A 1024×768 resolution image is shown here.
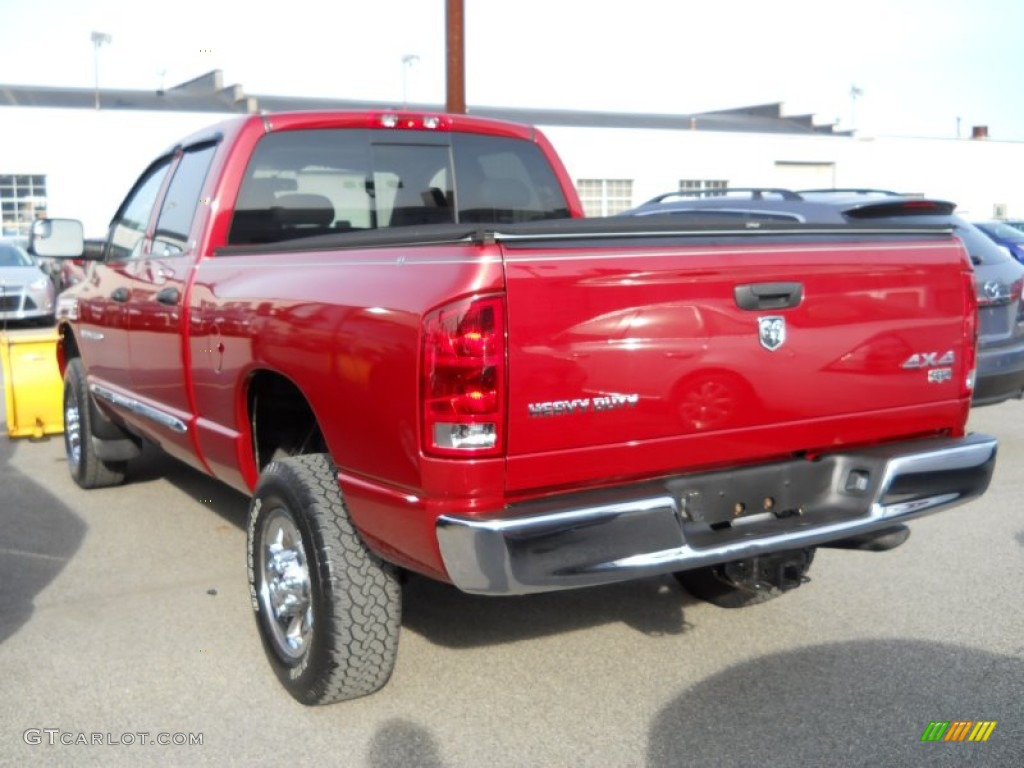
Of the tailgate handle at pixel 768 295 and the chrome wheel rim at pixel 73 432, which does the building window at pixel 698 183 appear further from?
the tailgate handle at pixel 768 295

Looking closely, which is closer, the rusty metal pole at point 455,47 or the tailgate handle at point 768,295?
the tailgate handle at point 768,295

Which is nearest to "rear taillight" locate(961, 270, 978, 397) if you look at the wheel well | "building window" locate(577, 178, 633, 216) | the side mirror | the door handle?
the wheel well

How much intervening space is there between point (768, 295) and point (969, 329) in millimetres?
978

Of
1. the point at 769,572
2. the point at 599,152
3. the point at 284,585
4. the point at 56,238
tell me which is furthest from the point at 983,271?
the point at 599,152

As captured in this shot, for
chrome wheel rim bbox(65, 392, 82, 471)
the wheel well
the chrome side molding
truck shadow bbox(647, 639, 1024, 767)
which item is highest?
the wheel well

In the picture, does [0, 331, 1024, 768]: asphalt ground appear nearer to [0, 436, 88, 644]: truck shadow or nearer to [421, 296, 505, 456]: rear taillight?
[0, 436, 88, 644]: truck shadow

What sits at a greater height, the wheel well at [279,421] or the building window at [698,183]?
the building window at [698,183]

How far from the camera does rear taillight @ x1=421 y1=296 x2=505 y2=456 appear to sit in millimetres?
3035

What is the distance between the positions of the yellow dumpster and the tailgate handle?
6492 mm

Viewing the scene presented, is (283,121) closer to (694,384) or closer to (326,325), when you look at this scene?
(326,325)

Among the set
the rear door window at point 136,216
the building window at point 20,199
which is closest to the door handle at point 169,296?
the rear door window at point 136,216

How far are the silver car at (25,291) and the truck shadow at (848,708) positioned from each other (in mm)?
16286

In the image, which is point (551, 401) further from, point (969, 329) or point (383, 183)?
point (383, 183)

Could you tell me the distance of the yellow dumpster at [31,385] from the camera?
8.52m
